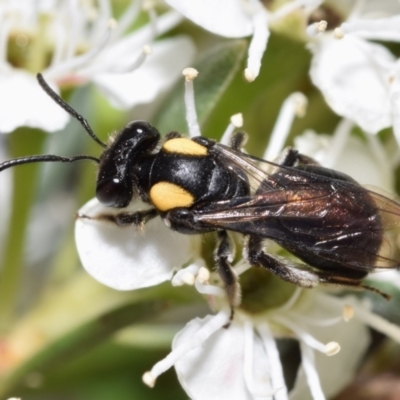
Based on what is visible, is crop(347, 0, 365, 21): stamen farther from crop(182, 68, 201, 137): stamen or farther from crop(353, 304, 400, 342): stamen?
crop(353, 304, 400, 342): stamen

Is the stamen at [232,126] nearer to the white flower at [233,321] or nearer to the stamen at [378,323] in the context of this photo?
the white flower at [233,321]

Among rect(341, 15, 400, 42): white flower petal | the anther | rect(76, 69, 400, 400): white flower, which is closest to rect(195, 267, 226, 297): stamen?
rect(76, 69, 400, 400): white flower

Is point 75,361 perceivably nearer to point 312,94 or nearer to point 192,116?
point 192,116

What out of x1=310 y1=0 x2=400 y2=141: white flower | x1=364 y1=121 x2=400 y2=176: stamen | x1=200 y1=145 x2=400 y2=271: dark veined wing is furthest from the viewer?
x1=364 y1=121 x2=400 y2=176: stamen

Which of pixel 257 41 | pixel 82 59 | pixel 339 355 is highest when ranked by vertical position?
pixel 257 41

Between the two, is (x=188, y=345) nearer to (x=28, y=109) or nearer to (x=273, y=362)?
(x=273, y=362)

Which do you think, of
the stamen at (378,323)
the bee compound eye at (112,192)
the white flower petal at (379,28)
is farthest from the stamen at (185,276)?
the white flower petal at (379,28)

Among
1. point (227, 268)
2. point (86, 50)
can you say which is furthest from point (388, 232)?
point (86, 50)
